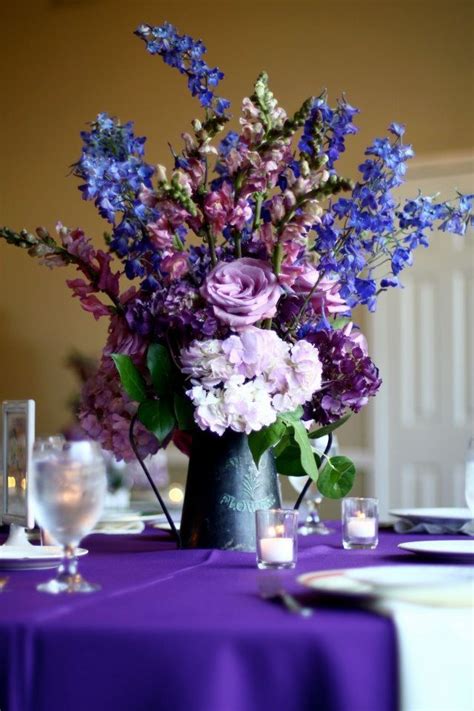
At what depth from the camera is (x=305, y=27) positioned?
16.3ft

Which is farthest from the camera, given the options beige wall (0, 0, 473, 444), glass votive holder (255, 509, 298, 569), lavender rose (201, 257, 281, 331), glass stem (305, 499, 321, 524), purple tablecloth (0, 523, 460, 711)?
beige wall (0, 0, 473, 444)

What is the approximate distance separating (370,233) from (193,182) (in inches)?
11.9

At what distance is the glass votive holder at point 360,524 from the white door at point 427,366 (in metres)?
2.91

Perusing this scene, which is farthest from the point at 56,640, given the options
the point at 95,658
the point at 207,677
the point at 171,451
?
the point at 171,451

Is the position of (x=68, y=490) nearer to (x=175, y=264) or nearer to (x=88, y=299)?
(x=175, y=264)

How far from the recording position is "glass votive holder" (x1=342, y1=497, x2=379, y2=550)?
1.73 meters

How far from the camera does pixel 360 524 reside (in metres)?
1.73

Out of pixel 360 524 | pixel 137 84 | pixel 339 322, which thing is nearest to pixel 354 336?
pixel 339 322

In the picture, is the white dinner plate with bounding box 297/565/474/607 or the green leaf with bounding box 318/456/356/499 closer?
the white dinner plate with bounding box 297/565/474/607

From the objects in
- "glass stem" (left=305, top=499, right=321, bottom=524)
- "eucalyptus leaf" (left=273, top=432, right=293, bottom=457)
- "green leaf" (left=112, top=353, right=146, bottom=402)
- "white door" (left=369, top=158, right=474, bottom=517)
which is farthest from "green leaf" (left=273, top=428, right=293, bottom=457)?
"white door" (left=369, top=158, right=474, bottom=517)

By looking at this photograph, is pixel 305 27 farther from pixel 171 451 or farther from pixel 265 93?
pixel 265 93

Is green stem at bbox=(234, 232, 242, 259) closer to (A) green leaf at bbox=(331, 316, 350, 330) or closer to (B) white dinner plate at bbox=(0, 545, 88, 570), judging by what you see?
(A) green leaf at bbox=(331, 316, 350, 330)

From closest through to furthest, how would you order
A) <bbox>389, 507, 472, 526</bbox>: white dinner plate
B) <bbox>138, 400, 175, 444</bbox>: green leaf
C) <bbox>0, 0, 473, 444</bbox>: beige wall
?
<bbox>138, 400, 175, 444</bbox>: green leaf → <bbox>389, 507, 472, 526</bbox>: white dinner plate → <bbox>0, 0, 473, 444</bbox>: beige wall

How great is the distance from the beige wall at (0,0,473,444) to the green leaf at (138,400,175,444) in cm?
314
